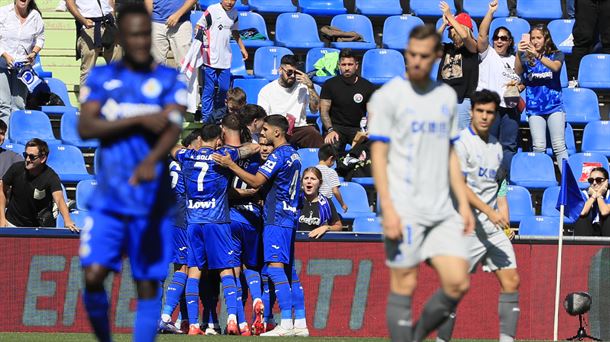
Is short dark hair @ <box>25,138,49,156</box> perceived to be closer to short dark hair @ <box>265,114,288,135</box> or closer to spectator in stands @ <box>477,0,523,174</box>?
short dark hair @ <box>265,114,288,135</box>

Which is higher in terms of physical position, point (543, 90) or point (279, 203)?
point (543, 90)

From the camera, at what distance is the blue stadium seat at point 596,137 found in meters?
17.1

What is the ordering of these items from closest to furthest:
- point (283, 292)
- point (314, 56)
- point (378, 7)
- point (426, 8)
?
1. point (283, 292)
2. point (314, 56)
3. point (426, 8)
4. point (378, 7)

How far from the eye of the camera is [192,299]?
12883mm

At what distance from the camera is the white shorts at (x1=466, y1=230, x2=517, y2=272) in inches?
382

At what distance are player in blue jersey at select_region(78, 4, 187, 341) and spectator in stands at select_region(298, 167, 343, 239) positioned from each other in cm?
649

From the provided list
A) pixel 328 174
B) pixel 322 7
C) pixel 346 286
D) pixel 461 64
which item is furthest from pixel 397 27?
pixel 346 286

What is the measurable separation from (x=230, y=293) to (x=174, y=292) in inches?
25.6

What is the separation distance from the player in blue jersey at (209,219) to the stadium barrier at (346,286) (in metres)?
0.97

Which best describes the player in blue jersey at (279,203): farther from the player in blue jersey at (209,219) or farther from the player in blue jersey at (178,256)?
the player in blue jersey at (178,256)

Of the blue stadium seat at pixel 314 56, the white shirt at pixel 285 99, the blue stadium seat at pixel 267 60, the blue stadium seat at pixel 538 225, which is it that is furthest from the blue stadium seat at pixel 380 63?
the blue stadium seat at pixel 538 225

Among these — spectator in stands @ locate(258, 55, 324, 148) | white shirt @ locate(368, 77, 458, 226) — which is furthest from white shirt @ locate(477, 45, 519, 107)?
white shirt @ locate(368, 77, 458, 226)

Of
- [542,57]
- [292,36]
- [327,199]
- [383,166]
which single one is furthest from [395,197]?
[292,36]

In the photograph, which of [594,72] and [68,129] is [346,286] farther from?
[594,72]
